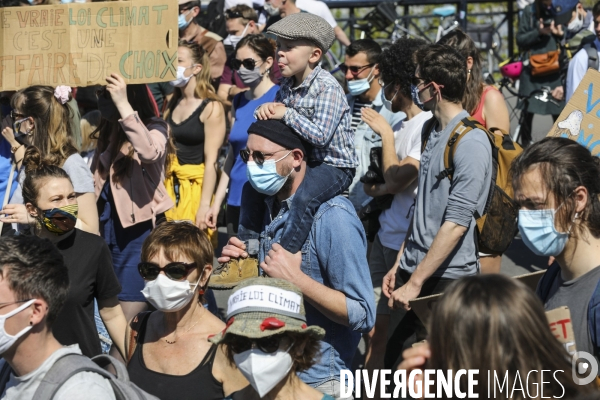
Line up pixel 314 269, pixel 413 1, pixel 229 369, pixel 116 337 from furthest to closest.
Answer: pixel 413 1 < pixel 116 337 < pixel 314 269 < pixel 229 369

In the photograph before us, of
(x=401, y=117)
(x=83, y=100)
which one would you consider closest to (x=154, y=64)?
(x=401, y=117)

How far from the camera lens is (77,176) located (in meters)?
4.78

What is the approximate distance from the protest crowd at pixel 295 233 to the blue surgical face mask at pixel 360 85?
0.5 inches

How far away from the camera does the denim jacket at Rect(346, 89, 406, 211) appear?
5989mm

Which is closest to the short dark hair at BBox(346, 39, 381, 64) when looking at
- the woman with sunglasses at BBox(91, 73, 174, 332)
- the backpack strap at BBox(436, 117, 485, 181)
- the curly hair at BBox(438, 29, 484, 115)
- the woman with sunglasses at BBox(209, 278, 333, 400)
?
the curly hair at BBox(438, 29, 484, 115)

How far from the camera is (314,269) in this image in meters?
3.79

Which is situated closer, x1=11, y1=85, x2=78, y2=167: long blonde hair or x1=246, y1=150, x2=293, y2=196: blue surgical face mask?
x1=246, y1=150, x2=293, y2=196: blue surgical face mask

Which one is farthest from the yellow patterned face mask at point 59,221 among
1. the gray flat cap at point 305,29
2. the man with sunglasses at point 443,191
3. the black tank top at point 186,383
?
the man with sunglasses at point 443,191

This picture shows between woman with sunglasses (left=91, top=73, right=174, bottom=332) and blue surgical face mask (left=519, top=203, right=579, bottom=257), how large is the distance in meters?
2.57

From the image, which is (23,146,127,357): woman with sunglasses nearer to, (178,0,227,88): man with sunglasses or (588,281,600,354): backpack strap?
(588,281,600,354): backpack strap

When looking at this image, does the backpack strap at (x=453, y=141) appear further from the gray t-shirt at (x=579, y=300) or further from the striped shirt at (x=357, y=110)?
the striped shirt at (x=357, y=110)

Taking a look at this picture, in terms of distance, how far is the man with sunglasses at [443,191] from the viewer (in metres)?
4.30

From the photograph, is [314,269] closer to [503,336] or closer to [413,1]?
[503,336]

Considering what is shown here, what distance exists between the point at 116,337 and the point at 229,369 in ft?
2.89
